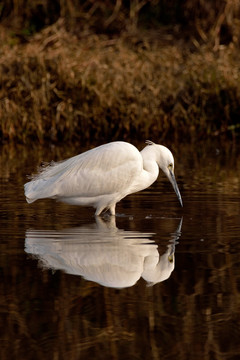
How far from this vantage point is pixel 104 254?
6.69 metres

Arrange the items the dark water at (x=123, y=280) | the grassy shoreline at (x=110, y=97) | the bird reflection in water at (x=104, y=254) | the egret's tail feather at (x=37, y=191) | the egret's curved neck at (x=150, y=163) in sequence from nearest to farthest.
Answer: the dark water at (x=123, y=280) < the bird reflection in water at (x=104, y=254) < the egret's tail feather at (x=37, y=191) < the egret's curved neck at (x=150, y=163) < the grassy shoreline at (x=110, y=97)

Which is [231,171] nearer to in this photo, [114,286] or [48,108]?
[48,108]

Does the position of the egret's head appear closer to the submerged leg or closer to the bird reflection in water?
the submerged leg

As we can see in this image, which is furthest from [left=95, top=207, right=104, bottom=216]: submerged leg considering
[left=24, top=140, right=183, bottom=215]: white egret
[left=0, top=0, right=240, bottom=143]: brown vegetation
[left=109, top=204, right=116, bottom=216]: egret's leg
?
[left=0, top=0, right=240, bottom=143]: brown vegetation

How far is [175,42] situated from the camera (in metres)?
22.3

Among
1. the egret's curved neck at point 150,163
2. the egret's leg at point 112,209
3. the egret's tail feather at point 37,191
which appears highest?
the egret's curved neck at point 150,163

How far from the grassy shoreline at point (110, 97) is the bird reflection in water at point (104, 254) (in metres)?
8.98

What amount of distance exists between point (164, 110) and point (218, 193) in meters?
7.54

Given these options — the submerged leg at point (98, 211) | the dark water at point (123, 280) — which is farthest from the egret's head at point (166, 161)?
the submerged leg at point (98, 211)

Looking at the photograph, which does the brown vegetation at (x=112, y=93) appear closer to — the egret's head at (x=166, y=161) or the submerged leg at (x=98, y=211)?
the egret's head at (x=166, y=161)

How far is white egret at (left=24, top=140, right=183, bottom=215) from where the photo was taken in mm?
8867

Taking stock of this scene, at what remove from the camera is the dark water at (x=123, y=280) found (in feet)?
15.1

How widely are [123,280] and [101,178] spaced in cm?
321

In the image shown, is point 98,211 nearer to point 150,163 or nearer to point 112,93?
point 150,163
